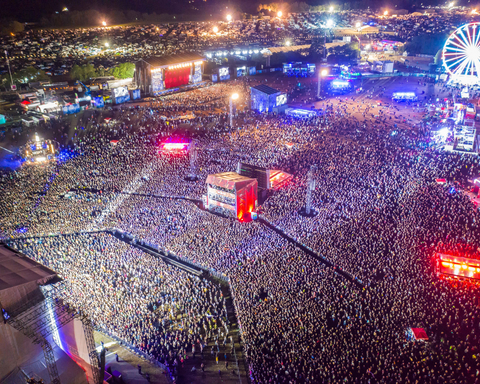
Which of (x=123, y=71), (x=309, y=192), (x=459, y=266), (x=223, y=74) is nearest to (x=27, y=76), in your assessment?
(x=123, y=71)

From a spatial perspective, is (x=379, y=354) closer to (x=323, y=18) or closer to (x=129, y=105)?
(x=129, y=105)

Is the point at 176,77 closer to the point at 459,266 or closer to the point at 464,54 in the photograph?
the point at 464,54

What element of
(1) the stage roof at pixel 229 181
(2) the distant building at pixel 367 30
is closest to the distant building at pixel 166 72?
(1) the stage roof at pixel 229 181

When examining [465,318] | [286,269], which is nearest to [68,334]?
[286,269]

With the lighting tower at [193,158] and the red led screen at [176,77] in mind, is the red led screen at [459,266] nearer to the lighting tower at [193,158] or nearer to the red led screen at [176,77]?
the lighting tower at [193,158]

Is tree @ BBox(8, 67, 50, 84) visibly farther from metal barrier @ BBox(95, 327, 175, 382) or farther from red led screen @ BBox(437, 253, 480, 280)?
red led screen @ BBox(437, 253, 480, 280)

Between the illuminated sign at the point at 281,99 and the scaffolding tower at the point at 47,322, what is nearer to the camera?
the scaffolding tower at the point at 47,322
